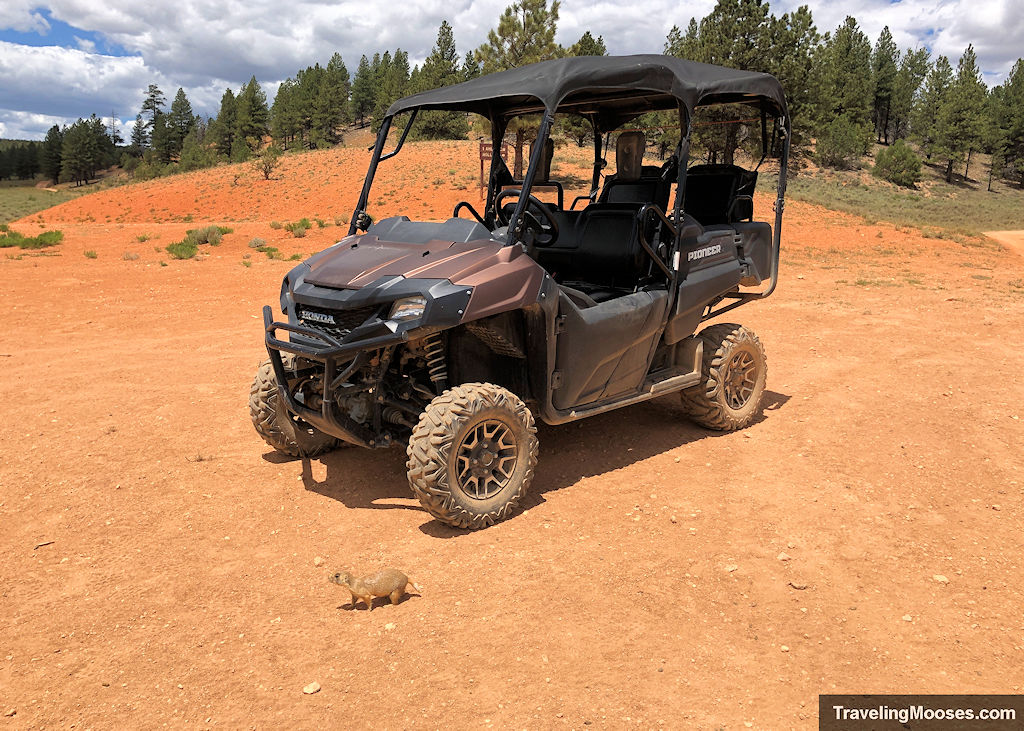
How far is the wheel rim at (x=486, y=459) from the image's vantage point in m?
4.66

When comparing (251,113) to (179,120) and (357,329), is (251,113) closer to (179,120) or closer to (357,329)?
(179,120)

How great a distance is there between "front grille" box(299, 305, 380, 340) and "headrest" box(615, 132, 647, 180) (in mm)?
2938

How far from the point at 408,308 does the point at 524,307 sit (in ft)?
2.52

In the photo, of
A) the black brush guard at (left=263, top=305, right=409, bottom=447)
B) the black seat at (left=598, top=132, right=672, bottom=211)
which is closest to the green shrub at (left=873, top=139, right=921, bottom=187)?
the black seat at (left=598, top=132, right=672, bottom=211)

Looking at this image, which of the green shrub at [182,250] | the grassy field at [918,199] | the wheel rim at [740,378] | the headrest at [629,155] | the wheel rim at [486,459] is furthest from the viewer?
the grassy field at [918,199]

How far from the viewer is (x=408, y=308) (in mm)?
4414

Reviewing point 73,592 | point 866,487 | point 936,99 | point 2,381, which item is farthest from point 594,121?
point 936,99

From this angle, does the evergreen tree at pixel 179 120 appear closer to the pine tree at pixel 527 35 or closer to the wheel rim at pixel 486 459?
the pine tree at pixel 527 35

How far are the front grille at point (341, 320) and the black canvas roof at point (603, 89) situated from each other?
163 cm

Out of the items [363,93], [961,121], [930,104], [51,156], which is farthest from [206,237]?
[51,156]

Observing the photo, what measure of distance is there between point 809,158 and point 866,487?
5605 cm

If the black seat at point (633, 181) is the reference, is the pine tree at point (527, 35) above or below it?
above

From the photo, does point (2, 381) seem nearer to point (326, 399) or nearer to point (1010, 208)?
point (326, 399)

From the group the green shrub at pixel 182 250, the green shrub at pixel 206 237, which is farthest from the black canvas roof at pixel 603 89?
the green shrub at pixel 206 237
